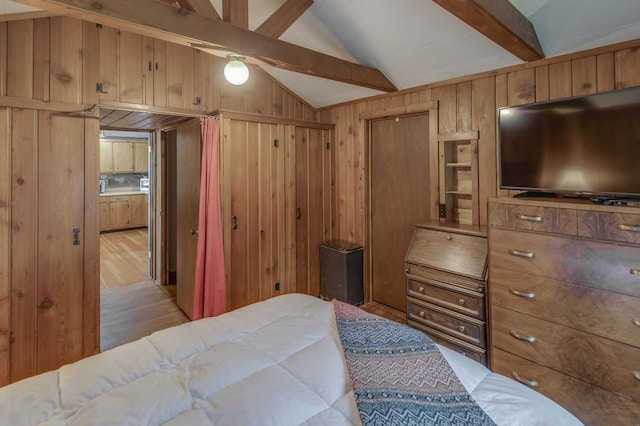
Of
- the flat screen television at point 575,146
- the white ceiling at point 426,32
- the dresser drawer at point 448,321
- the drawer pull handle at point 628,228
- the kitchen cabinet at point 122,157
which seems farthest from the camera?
the kitchen cabinet at point 122,157

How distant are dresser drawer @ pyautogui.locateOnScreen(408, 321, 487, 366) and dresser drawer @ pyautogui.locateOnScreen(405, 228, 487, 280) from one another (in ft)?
1.68

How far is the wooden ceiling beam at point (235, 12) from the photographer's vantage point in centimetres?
204

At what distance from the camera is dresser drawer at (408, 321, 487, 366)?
235 cm

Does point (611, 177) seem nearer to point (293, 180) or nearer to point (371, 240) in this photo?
point (371, 240)

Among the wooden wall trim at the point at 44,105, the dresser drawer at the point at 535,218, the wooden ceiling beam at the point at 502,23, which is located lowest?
the dresser drawer at the point at 535,218

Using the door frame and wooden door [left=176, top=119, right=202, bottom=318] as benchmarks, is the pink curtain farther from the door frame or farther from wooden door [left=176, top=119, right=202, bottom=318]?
the door frame

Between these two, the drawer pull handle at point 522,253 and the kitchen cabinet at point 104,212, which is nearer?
the drawer pull handle at point 522,253

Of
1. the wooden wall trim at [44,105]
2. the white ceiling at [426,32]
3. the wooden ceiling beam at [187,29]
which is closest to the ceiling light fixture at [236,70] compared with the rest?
the wooden ceiling beam at [187,29]

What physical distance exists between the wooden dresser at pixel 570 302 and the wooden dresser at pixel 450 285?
0.14 metres

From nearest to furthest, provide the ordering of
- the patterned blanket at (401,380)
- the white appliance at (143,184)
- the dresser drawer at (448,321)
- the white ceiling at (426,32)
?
the patterned blanket at (401,380) < the white ceiling at (426,32) < the dresser drawer at (448,321) < the white appliance at (143,184)

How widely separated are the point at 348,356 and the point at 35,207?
2528 mm

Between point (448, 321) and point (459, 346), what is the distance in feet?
0.62

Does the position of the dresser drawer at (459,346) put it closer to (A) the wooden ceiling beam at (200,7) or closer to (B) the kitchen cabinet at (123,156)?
(A) the wooden ceiling beam at (200,7)

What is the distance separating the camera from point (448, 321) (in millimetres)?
2547
